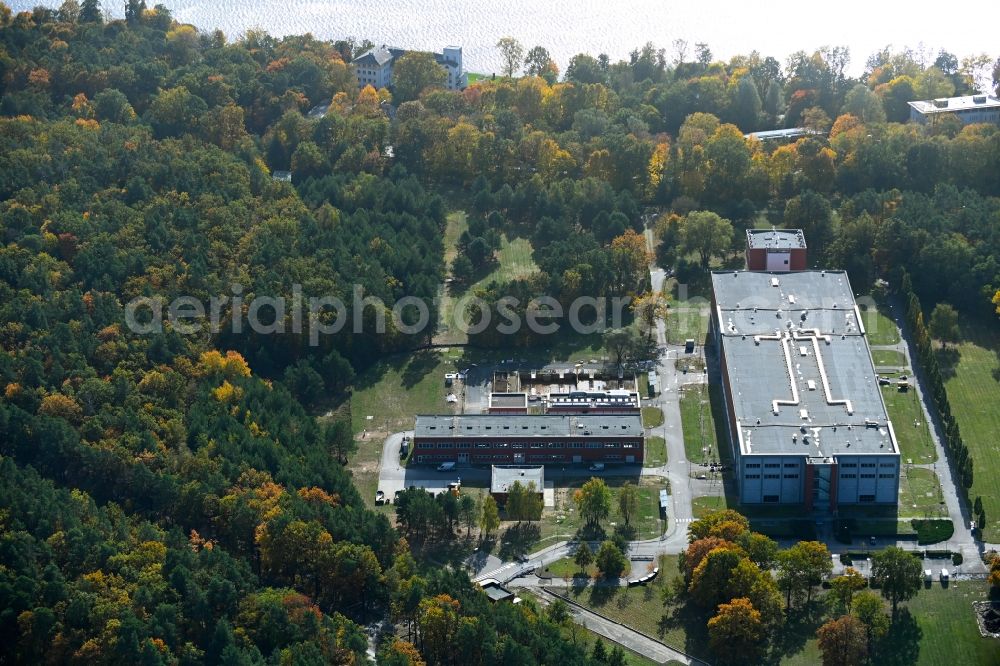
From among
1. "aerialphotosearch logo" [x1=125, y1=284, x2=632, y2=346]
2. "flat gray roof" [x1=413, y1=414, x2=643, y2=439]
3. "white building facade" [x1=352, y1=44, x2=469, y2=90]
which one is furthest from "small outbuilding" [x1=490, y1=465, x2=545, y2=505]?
"white building facade" [x1=352, y1=44, x2=469, y2=90]

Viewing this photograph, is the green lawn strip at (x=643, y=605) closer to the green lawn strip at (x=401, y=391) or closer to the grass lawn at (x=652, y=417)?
the grass lawn at (x=652, y=417)

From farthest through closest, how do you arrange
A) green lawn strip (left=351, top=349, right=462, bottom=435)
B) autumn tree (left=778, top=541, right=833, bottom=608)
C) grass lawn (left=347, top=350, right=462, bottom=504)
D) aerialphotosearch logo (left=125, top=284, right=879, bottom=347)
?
aerialphotosearch logo (left=125, top=284, right=879, bottom=347)
green lawn strip (left=351, top=349, right=462, bottom=435)
grass lawn (left=347, top=350, right=462, bottom=504)
autumn tree (left=778, top=541, right=833, bottom=608)

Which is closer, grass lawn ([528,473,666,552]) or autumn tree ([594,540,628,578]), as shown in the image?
autumn tree ([594,540,628,578])

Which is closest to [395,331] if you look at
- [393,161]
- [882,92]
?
[393,161]

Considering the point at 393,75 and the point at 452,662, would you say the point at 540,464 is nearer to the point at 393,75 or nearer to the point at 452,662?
the point at 452,662

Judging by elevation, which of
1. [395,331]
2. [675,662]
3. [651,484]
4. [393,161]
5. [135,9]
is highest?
[135,9]

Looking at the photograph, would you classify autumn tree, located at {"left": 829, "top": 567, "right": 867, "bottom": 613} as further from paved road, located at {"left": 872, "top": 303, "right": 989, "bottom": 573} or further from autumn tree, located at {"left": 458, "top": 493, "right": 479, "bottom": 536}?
autumn tree, located at {"left": 458, "top": 493, "right": 479, "bottom": 536}
